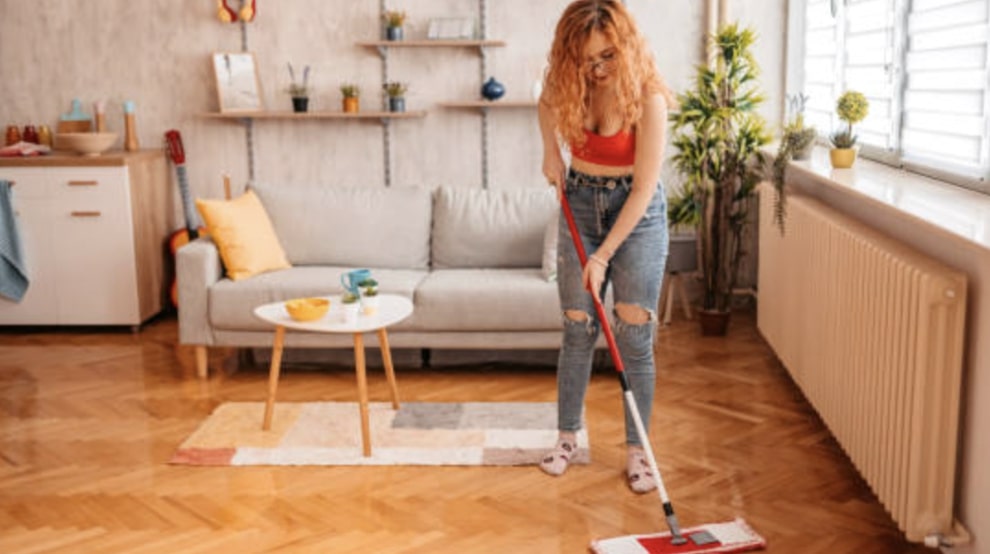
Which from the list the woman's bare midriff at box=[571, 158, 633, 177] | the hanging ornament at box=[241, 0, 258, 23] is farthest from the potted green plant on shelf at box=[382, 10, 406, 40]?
the woman's bare midriff at box=[571, 158, 633, 177]

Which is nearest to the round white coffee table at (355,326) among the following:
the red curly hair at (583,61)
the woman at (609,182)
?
the woman at (609,182)

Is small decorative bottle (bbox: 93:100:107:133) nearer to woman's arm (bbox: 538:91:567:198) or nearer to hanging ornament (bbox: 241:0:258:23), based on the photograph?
hanging ornament (bbox: 241:0:258:23)

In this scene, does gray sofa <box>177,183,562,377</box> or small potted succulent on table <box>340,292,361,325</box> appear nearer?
small potted succulent on table <box>340,292,361,325</box>

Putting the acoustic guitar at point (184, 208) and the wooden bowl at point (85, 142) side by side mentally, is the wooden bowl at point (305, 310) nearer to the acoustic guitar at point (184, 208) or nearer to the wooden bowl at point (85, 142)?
the acoustic guitar at point (184, 208)

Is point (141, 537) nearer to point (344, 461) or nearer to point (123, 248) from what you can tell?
point (344, 461)

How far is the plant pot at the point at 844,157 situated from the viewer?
3.54 meters

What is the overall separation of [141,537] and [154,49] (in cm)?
340

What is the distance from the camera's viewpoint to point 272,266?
446cm

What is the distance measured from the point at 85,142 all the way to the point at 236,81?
80 centimetres

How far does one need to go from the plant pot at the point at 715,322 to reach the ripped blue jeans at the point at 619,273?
189cm

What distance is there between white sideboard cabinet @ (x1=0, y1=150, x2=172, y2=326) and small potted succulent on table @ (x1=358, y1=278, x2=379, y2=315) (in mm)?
2018

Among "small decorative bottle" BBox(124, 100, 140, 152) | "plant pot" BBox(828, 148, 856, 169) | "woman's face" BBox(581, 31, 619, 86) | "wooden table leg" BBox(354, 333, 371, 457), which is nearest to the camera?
"woman's face" BBox(581, 31, 619, 86)

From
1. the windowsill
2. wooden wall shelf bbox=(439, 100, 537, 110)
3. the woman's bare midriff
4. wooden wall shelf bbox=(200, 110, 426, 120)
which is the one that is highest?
wooden wall shelf bbox=(439, 100, 537, 110)

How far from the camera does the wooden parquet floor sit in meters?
2.75
